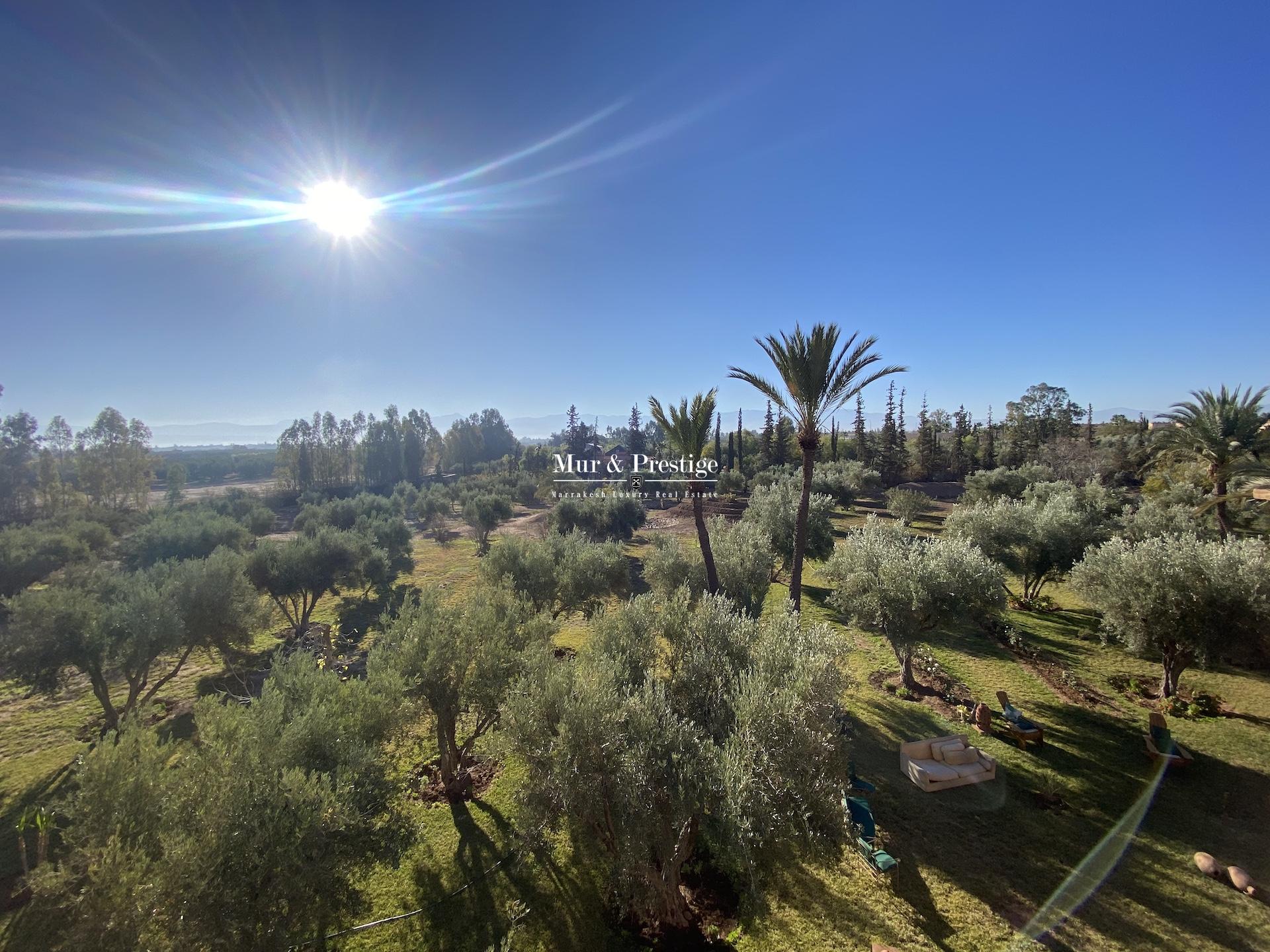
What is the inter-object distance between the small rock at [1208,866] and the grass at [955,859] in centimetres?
24

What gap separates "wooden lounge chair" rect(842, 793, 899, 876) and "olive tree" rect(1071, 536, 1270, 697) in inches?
336

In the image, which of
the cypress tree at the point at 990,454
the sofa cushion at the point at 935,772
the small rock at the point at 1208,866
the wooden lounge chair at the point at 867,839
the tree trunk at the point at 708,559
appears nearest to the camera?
the small rock at the point at 1208,866

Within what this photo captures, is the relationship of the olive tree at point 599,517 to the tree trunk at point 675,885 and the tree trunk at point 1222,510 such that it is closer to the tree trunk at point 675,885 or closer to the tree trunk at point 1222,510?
the tree trunk at point 675,885

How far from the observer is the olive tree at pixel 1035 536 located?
17656 mm

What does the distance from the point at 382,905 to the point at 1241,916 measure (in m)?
13.0

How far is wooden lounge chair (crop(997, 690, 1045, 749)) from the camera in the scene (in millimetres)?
10438

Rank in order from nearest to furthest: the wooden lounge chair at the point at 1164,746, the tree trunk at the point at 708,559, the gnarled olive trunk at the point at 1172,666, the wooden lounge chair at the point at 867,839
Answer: the wooden lounge chair at the point at 867,839 < the wooden lounge chair at the point at 1164,746 < the gnarled olive trunk at the point at 1172,666 < the tree trunk at the point at 708,559

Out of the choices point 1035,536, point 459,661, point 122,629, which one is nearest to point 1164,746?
point 1035,536

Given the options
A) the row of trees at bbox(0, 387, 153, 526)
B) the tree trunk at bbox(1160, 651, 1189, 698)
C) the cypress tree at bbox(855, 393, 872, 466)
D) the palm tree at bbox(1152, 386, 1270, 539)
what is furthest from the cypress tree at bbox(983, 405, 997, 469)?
the row of trees at bbox(0, 387, 153, 526)

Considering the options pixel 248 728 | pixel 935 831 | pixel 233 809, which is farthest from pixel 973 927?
pixel 248 728

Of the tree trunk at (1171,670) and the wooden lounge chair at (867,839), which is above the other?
the tree trunk at (1171,670)

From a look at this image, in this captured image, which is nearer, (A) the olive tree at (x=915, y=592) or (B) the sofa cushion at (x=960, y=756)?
(B) the sofa cushion at (x=960, y=756)

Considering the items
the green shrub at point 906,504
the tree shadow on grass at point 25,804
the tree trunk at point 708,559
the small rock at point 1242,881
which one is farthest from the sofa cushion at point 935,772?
the green shrub at point 906,504

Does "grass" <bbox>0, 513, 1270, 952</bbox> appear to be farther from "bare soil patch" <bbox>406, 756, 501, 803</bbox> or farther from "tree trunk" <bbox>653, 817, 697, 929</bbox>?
"tree trunk" <bbox>653, 817, 697, 929</bbox>
